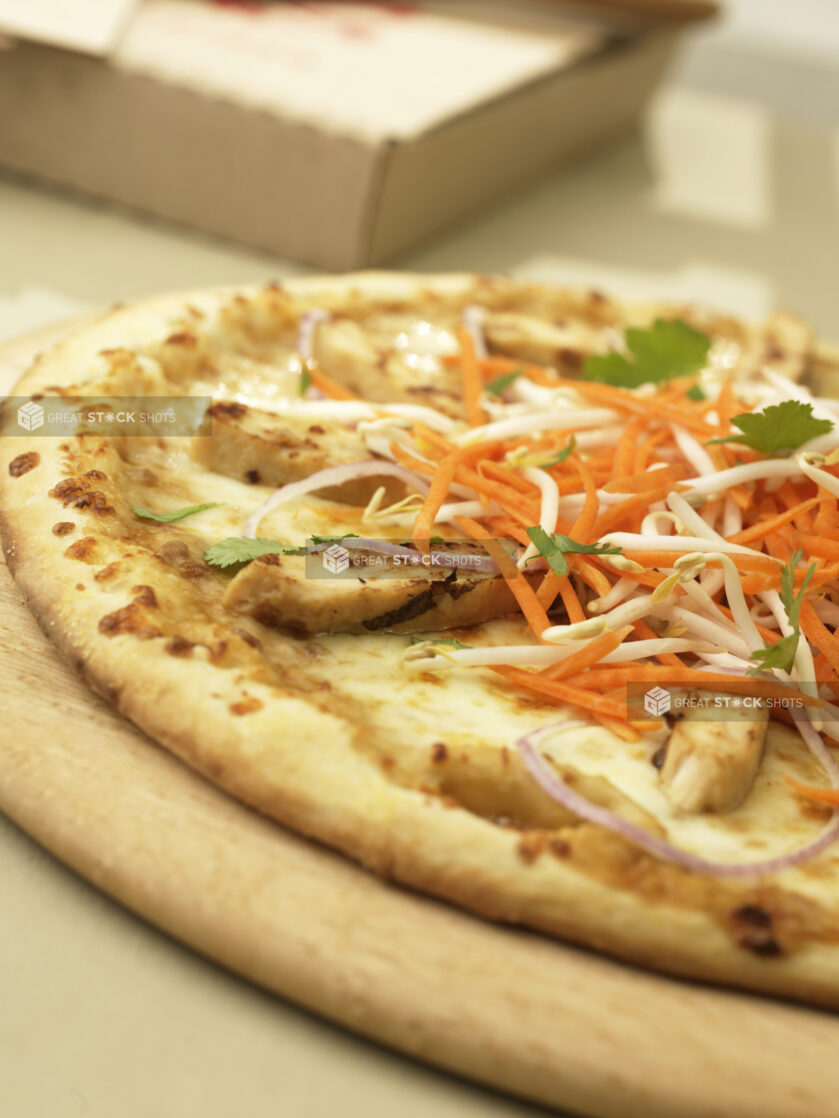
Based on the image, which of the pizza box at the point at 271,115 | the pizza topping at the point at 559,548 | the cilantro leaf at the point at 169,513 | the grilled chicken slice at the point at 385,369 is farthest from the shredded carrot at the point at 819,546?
the pizza box at the point at 271,115

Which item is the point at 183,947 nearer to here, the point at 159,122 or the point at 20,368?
the point at 20,368

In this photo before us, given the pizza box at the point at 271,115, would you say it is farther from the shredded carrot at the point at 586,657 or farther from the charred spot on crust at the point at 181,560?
the shredded carrot at the point at 586,657

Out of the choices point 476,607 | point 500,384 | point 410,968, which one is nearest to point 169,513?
point 476,607

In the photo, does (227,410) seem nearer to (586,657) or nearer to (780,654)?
(586,657)

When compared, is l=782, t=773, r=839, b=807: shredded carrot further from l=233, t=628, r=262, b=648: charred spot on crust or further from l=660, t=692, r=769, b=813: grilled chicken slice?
l=233, t=628, r=262, b=648: charred spot on crust

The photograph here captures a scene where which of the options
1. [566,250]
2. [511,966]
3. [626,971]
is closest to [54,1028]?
[511,966]
